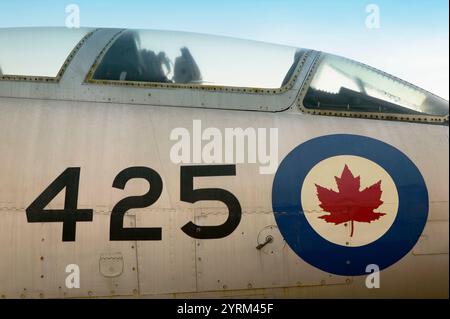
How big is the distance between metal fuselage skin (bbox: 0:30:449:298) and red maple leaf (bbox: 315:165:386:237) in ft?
1.45

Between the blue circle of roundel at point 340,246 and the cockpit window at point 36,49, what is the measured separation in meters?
2.71

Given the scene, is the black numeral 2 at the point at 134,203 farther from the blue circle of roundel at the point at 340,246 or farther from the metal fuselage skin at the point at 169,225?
the blue circle of roundel at the point at 340,246

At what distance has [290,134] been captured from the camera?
477 cm

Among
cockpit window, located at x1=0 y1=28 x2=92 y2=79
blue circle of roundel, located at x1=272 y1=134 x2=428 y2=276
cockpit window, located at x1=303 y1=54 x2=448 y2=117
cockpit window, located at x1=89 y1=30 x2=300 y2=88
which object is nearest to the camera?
blue circle of roundel, located at x1=272 y1=134 x2=428 y2=276

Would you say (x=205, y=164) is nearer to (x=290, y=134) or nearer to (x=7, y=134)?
(x=290, y=134)

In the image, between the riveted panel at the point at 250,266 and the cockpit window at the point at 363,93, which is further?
the cockpit window at the point at 363,93

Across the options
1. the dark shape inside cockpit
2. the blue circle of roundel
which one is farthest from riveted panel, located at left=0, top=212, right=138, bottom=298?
the dark shape inside cockpit

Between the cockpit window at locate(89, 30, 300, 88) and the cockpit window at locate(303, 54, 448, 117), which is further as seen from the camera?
the cockpit window at locate(89, 30, 300, 88)

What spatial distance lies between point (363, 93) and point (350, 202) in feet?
4.21

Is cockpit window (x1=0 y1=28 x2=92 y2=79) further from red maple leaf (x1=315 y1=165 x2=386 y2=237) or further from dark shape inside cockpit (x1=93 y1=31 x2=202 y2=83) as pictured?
red maple leaf (x1=315 y1=165 x2=386 y2=237)

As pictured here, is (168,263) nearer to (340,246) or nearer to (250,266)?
(250,266)

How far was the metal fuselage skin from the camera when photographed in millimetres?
4426

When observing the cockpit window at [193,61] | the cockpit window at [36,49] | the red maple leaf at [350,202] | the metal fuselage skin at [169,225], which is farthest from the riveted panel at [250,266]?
the cockpit window at [36,49]

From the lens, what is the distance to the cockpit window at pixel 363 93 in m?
5.01
